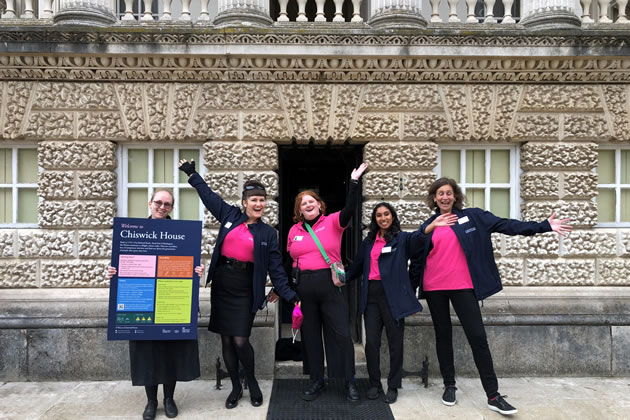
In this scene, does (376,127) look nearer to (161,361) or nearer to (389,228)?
(389,228)

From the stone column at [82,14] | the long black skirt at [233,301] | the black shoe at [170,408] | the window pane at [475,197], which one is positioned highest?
the stone column at [82,14]

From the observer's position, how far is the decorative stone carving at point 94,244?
18.9ft

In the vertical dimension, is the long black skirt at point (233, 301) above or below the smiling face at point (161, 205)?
A: below

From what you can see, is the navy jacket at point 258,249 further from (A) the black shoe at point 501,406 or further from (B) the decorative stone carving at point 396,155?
(A) the black shoe at point 501,406

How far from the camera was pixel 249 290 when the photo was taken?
15.0 feet

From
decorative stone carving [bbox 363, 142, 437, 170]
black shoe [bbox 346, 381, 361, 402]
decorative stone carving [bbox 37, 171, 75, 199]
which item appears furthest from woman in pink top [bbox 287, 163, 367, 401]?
decorative stone carving [bbox 37, 171, 75, 199]

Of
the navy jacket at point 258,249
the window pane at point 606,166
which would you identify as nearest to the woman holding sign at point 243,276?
the navy jacket at point 258,249

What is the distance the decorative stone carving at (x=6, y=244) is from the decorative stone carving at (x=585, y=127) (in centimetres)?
698

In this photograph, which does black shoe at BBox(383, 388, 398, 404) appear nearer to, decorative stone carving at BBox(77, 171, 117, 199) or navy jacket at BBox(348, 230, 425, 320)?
navy jacket at BBox(348, 230, 425, 320)

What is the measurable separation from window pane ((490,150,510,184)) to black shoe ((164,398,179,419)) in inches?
182

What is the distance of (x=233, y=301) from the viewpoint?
4.52 meters

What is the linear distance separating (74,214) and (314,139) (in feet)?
10.1

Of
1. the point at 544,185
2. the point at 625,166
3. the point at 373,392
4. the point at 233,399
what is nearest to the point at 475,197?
the point at 544,185

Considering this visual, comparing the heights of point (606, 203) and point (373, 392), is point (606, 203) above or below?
above
